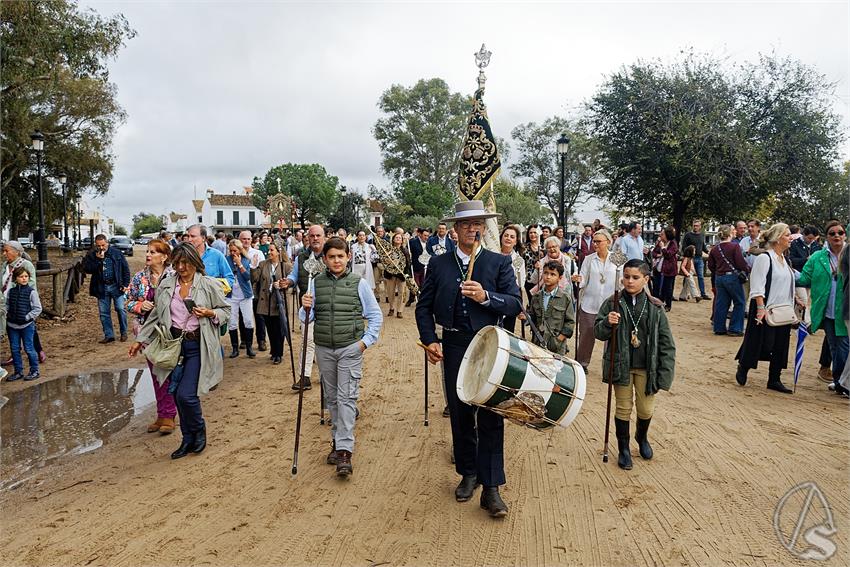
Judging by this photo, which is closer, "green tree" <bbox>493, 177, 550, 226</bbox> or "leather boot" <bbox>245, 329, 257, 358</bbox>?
"leather boot" <bbox>245, 329, 257, 358</bbox>

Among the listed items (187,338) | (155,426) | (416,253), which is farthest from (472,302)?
(416,253)

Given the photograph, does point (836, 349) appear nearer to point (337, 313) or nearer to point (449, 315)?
point (449, 315)

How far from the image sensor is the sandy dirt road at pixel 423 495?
3.58 metres

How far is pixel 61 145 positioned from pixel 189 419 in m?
31.8

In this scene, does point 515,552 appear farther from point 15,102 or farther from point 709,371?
point 15,102

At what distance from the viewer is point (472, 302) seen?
409 centimetres

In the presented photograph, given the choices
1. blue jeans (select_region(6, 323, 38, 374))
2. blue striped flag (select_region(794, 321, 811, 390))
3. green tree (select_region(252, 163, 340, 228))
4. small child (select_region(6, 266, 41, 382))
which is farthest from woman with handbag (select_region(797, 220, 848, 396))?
green tree (select_region(252, 163, 340, 228))

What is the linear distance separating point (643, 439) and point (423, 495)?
213cm

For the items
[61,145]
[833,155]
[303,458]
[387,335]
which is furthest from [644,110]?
[61,145]

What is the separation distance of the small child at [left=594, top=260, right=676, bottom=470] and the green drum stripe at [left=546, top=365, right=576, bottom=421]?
3.87 feet

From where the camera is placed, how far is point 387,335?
11.0 meters

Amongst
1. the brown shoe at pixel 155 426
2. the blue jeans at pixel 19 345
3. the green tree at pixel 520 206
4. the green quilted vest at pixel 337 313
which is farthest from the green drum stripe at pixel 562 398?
the green tree at pixel 520 206

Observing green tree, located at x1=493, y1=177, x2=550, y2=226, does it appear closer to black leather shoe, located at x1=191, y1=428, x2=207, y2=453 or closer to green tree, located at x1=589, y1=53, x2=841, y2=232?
green tree, located at x1=589, y1=53, x2=841, y2=232

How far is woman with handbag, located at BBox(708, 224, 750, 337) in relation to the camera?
1027 centimetres
